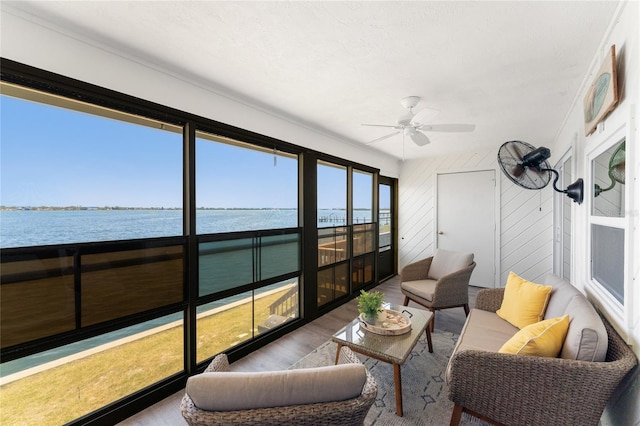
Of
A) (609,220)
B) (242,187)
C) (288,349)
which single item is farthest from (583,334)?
(242,187)

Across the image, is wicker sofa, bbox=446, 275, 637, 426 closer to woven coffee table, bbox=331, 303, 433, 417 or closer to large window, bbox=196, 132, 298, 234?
woven coffee table, bbox=331, 303, 433, 417

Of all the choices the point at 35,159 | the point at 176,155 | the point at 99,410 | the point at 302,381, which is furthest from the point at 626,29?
the point at 99,410

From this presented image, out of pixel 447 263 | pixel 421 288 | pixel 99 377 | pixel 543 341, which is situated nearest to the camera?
pixel 543 341

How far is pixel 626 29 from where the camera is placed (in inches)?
50.6

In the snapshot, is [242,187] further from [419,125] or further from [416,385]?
[416,385]

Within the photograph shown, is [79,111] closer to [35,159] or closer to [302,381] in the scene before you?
[35,159]

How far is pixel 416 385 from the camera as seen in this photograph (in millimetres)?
2084

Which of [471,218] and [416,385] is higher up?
[471,218]

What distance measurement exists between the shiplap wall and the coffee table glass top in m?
2.92

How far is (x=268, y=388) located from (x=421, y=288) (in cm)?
264

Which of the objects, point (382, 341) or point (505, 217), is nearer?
point (382, 341)

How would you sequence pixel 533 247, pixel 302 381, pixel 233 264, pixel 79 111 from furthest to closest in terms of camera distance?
pixel 533 247 < pixel 233 264 < pixel 79 111 < pixel 302 381

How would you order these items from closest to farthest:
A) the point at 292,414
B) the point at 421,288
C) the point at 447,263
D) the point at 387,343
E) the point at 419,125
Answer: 1. the point at 292,414
2. the point at 387,343
3. the point at 419,125
4. the point at 421,288
5. the point at 447,263

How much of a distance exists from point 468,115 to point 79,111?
3328 millimetres
